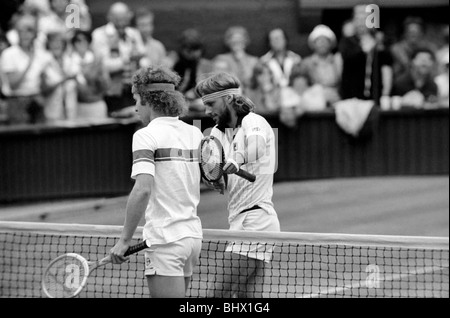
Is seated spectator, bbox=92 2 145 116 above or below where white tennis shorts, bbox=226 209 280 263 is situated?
above

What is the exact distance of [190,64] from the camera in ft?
48.5

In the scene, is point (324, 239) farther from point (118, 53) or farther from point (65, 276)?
point (118, 53)

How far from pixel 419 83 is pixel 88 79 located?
16.0ft

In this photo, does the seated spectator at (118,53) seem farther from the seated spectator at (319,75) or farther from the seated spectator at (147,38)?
the seated spectator at (319,75)

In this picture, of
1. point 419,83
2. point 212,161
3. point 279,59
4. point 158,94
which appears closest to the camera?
point 158,94

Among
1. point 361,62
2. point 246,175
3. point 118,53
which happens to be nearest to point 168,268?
point 246,175

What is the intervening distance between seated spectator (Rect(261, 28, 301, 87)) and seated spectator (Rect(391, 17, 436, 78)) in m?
1.50

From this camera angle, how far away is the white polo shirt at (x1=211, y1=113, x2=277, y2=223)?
7.45 metres

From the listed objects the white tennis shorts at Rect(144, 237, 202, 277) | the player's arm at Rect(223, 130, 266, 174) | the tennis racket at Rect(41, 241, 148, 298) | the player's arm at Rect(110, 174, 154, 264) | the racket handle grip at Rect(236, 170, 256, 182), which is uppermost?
the player's arm at Rect(223, 130, 266, 174)

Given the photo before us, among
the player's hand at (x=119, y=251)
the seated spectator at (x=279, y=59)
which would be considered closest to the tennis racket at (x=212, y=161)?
the player's hand at (x=119, y=251)

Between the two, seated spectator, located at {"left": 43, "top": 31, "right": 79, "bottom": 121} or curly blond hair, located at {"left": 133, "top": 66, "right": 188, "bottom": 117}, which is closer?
curly blond hair, located at {"left": 133, "top": 66, "right": 188, "bottom": 117}

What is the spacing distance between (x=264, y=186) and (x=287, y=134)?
301 inches

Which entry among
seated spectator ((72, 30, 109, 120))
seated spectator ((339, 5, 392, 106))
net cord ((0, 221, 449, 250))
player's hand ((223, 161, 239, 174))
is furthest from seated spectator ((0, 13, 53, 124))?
player's hand ((223, 161, 239, 174))

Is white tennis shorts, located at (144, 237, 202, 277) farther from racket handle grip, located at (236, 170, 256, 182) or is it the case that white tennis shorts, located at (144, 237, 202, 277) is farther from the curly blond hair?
the curly blond hair
